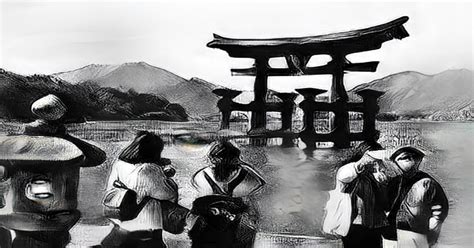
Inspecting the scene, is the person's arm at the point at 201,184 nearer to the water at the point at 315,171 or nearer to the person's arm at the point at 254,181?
the water at the point at 315,171

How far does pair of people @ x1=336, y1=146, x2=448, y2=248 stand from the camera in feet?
6.16

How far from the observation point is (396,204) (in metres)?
1.88

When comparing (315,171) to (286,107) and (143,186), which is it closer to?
(286,107)

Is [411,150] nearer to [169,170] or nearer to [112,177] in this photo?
[169,170]

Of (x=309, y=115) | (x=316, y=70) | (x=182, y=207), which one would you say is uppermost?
(x=316, y=70)

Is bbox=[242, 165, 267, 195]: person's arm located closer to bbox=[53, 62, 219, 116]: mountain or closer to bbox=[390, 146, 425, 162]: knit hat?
bbox=[53, 62, 219, 116]: mountain

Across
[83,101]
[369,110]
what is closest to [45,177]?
[83,101]

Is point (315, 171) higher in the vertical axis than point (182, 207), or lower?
higher

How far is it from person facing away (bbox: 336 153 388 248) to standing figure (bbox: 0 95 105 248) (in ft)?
2.45

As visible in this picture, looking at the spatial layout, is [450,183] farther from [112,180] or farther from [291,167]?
[112,180]

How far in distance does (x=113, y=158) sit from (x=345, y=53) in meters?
0.75

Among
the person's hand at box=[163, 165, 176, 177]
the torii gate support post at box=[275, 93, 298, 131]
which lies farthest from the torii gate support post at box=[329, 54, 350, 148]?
the person's hand at box=[163, 165, 176, 177]

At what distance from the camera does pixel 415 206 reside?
188 cm

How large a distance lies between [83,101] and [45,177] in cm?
26
